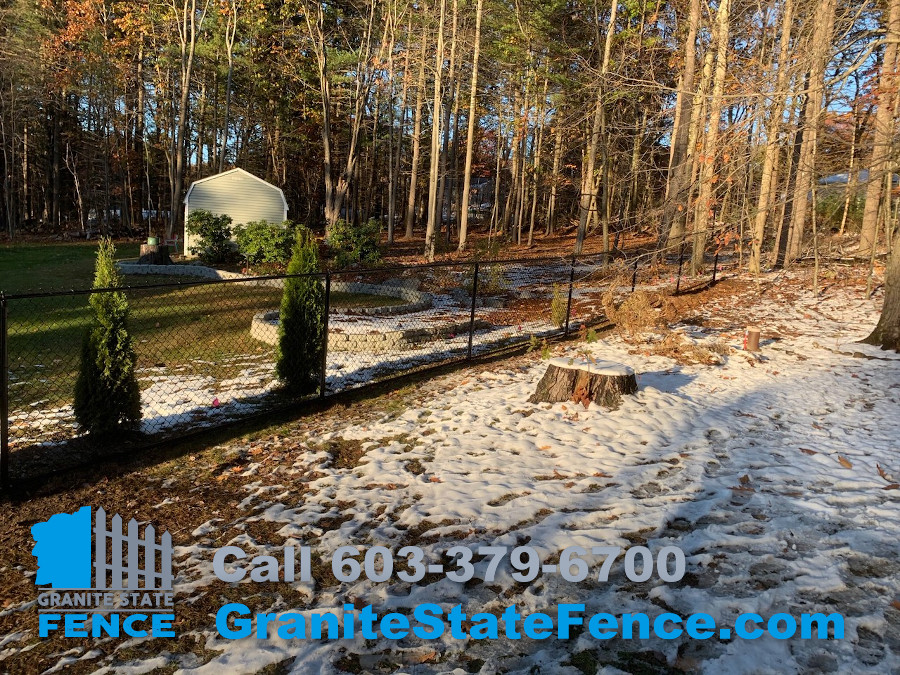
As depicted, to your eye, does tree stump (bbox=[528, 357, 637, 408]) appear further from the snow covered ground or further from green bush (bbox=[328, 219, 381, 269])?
green bush (bbox=[328, 219, 381, 269])

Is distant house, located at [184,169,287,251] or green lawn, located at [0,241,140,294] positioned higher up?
distant house, located at [184,169,287,251]

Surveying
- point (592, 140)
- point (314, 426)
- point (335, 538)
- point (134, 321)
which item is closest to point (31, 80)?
point (134, 321)

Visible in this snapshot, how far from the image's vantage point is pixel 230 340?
30.0 ft

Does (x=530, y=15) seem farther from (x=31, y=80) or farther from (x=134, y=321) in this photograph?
(x=31, y=80)

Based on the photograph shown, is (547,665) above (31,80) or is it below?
below

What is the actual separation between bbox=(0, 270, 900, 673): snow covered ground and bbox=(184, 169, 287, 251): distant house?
57.5 ft

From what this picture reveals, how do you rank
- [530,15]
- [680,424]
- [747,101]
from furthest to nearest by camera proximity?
[530,15], [747,101], [680,424]

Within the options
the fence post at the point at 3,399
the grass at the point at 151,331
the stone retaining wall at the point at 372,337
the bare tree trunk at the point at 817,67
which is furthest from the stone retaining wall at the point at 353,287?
the bare tree trunk at the point at 817,67

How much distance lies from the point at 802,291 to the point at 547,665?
13424 mm

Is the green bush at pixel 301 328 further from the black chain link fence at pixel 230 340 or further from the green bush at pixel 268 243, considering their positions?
the green bush at pixel 268 243

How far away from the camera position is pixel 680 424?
17.3ft

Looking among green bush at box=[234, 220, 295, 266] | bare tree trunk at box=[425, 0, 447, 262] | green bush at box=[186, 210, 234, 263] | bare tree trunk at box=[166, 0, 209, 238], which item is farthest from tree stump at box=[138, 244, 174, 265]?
bare tree trunk at box=[425, 0, 447, 262]

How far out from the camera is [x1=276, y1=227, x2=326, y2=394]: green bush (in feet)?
20.2

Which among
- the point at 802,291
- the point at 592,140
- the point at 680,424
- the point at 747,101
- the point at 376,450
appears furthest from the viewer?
the point at 592,140
